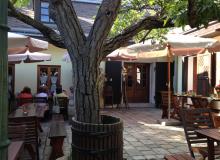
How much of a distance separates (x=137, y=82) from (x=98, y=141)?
11.8 m

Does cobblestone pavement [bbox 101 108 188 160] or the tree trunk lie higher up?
the tree trunk

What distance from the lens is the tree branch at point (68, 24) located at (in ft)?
15.7

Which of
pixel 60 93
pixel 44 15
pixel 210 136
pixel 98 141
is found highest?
pixel 44 15

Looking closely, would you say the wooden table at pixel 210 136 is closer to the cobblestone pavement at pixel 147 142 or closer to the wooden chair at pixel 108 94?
the cobblestone pavement at pixel 147 142

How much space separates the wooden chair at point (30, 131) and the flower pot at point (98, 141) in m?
0.82

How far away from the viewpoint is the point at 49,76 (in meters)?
14.4

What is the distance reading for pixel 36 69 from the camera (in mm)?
14234

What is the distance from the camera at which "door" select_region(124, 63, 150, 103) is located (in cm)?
1606

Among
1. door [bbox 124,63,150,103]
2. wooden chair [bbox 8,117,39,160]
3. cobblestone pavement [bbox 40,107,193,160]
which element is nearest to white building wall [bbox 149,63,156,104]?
door [bbox 124,63,150,103]

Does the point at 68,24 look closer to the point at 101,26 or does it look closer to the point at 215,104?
the point at 101,26

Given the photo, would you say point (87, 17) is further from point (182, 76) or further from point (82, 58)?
point (82, 58)

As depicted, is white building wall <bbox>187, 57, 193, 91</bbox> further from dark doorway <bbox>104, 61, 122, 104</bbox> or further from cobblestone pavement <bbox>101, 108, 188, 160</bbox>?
cobblestone pavement <bbox>101, 108, 188, 160</bbox>

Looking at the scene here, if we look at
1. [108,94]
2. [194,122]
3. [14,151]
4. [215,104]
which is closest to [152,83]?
[108,94]

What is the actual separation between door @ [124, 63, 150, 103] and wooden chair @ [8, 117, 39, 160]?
35.4 ft
